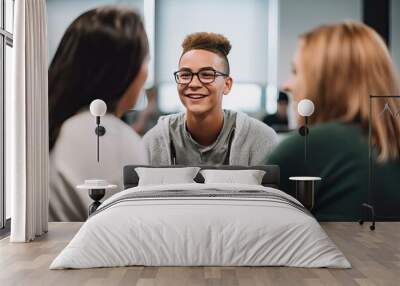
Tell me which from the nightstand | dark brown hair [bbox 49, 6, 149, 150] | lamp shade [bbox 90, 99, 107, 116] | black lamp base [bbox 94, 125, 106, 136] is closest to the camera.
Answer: the nightstand

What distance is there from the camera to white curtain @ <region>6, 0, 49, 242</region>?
606cm

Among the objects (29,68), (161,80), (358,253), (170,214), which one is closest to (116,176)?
(161,80)

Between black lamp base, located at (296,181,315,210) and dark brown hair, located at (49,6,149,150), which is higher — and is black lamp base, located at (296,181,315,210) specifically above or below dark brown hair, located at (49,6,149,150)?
below

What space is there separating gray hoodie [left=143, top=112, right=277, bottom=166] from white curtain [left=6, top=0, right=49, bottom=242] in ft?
4.73

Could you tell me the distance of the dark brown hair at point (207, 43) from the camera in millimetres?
7617

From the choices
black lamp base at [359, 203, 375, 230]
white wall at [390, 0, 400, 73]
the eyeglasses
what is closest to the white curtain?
the eyeglasses

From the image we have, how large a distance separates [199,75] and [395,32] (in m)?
2.49

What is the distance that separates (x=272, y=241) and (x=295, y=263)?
0.24 metres

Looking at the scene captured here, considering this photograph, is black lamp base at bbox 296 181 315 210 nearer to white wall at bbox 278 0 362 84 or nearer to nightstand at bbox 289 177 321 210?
nightstand at bbox 289 177 321 210

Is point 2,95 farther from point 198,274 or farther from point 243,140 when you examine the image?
point 198,274

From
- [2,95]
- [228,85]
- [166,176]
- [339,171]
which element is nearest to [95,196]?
[166,176]

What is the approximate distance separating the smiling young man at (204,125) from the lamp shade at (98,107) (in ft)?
2.10

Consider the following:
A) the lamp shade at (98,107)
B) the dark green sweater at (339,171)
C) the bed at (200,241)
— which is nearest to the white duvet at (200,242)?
the bed at (200,241)

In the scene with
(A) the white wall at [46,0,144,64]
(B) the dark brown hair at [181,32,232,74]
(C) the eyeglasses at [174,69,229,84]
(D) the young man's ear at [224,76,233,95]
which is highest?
(A) the white wall at [46,0,144,64]
